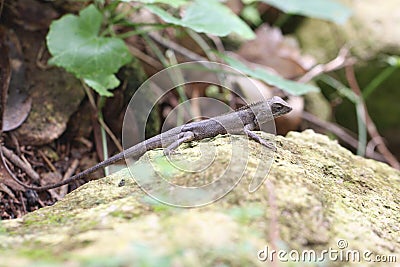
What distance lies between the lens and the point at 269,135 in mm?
2717

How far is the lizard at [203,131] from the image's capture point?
2643 millimetres

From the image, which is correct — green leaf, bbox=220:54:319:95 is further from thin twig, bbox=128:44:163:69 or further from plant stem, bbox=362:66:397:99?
plant stem, bbox=362:66:397:99

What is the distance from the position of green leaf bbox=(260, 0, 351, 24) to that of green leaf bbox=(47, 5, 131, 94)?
1.94 meters

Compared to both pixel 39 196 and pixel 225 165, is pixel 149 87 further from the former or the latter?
pixel 225 165

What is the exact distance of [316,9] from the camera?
4891 millimetres

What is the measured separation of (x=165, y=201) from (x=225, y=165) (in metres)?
0.31

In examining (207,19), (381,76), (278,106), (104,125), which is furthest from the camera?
(381,76)

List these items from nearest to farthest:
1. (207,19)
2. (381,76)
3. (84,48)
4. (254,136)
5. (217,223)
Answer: (217,223) < (254,136) < (84,48) < (207,19) < (381,76)

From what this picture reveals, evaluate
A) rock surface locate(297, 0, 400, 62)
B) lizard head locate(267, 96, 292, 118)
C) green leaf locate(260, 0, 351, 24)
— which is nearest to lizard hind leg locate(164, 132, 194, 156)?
lizard head locate(267, 96, 292, 118)

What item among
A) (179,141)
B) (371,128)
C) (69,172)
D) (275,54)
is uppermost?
(179,141)

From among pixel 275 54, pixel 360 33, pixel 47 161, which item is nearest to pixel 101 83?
pixel 47 161

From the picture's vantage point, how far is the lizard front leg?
7.72 feet

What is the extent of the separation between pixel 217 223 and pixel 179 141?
1.07 metres

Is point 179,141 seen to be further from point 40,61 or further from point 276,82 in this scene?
point 40,61
